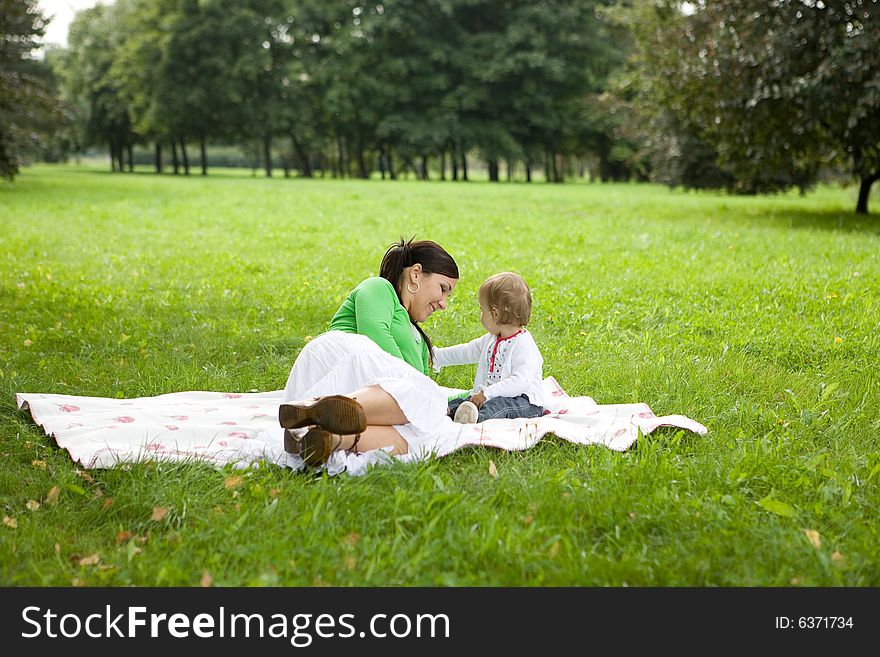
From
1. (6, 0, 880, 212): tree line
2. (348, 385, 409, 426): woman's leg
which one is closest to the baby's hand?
(348, 385, 409, 426): woman's leg

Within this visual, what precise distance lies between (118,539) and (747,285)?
23.4ft

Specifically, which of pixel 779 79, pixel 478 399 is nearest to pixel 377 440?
pixel 478 399

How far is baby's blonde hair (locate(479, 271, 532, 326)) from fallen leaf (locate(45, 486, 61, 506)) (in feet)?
7.98

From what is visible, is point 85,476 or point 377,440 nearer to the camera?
point 85,476

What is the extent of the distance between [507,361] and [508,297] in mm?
395

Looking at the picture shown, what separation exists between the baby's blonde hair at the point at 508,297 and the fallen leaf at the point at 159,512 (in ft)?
7.00

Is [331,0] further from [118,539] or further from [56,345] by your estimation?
[118,539]

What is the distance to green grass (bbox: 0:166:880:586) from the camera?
3.04m

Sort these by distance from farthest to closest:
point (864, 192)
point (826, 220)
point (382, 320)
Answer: point (864, 192)
point (826, 220)
point (382, 320)

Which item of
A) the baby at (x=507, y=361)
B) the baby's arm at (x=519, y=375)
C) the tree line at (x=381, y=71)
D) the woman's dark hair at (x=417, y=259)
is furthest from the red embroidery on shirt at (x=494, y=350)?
the tree line at (x=381, y=71)

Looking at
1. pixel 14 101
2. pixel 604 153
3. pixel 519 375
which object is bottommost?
pixel 519 375

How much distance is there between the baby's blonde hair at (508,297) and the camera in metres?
4.63

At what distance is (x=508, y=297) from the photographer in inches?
182

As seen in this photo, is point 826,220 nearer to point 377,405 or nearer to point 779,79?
point 779,79
